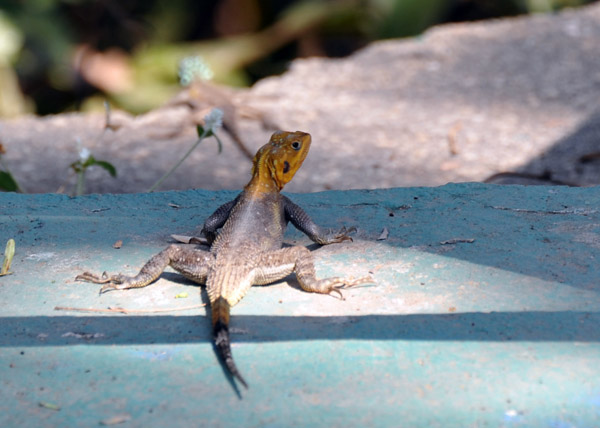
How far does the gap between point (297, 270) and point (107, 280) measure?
0.73 m

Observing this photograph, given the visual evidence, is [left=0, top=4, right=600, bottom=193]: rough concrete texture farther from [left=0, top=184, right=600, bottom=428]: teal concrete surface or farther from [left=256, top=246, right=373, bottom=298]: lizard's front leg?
[left=256, top=246, right=373, bottom=298]: lizard's front leg

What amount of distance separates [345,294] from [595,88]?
18.2ft

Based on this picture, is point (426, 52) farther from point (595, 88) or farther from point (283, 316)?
point (283, 316)

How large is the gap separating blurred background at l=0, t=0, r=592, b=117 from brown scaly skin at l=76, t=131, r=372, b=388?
16.7 feet

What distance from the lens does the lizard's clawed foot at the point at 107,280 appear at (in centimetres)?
289

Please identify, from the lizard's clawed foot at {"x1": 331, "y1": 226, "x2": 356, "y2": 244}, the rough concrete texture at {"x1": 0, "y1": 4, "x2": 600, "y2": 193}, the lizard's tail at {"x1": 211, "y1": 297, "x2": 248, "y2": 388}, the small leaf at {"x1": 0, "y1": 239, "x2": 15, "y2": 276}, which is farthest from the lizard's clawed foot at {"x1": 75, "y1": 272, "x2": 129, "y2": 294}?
the rough concrete texture at {"x1": 0, "y1": 4, "x2": 600, "y2": 193}

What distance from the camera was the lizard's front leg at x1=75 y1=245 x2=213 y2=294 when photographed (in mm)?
2895

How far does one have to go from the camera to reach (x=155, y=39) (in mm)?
9039

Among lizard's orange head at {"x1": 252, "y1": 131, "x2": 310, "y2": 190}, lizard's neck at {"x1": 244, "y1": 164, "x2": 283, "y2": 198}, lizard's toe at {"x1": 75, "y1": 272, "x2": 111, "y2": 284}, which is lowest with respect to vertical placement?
lizard's toe at {"x1": 75, "y1": 272, "x2": 111, "y2": 284}

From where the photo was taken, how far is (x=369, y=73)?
827cm

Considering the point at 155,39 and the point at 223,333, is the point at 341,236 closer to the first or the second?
the point at 223,333

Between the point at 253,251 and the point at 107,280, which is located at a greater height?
the point at 253,251

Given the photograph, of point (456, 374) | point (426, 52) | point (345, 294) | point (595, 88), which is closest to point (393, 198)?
point (345, 294)

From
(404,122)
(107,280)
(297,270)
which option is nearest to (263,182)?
(297,270)
